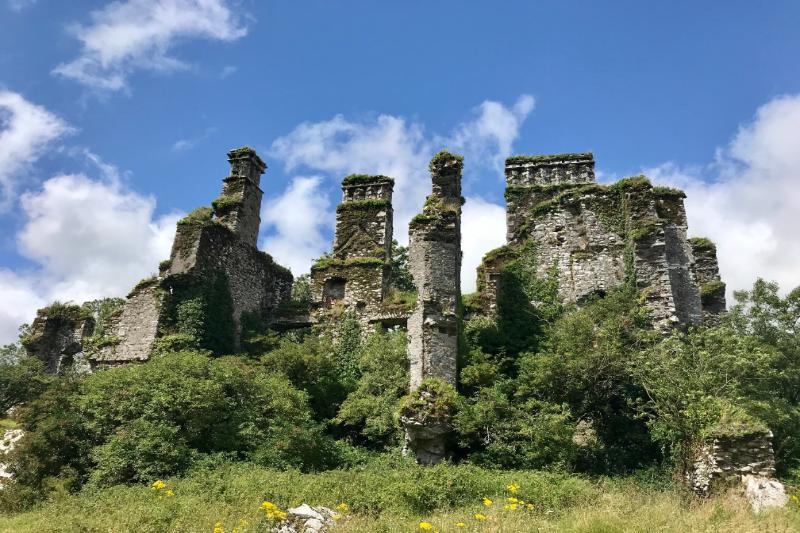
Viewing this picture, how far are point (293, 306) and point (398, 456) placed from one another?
36.6 feet

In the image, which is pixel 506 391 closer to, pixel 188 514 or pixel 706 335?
pixel 706 335

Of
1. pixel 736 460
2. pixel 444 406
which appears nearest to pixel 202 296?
pixel 444 406

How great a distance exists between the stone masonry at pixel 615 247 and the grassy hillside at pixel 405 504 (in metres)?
8.69

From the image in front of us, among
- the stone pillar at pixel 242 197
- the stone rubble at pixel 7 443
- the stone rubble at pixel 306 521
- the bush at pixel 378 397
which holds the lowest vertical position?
the stone rubble at pixel 306 521

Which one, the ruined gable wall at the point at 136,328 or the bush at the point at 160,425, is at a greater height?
the ruined gable wall at the point at 136,328

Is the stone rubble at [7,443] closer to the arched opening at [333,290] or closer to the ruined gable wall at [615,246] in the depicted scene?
the arched opening at [333,290]

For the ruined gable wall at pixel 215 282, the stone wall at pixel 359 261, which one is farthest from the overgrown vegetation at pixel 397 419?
the stone wall at pixel 359 261

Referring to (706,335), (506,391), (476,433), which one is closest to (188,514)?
(476,433)

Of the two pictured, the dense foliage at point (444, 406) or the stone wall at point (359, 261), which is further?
the stone wall at point (359, 261)

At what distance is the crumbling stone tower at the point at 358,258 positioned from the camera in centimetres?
2414

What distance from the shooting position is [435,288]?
19.1 m

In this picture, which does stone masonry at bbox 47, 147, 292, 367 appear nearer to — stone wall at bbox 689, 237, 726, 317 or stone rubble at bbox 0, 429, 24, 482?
stone rubble at bbox 0, 429, 24, 482

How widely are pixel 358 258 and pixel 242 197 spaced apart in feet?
19.0

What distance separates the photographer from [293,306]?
2628cm
